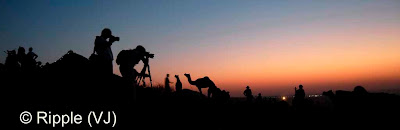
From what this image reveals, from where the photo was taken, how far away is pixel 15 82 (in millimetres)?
9898

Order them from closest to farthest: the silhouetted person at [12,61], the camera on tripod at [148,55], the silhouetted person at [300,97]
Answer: the camera on tripod at [148,55], the silhouetted person at [12,61], the silhouetted person at [300,97]

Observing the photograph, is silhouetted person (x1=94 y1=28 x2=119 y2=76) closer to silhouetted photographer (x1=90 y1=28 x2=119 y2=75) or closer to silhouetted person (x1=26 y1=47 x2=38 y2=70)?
silhouetted photographer (x1=90 y1=28 x2=119 y2=75)

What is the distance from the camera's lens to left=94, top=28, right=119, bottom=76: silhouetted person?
9.65m

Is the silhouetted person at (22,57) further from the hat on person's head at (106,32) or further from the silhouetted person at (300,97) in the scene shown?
the silhouetted person at (300,97)

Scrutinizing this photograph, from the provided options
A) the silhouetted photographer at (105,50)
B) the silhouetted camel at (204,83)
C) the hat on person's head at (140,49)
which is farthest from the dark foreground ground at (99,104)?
the silhouetted camel at (204,83)

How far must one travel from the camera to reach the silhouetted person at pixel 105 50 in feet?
31.7

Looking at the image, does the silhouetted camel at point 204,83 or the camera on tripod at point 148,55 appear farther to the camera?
the silhouetted camel at point 204,83

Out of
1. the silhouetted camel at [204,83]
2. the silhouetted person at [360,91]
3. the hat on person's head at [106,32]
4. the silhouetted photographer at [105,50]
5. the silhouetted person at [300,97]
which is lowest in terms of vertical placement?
the silhouetted person at [300,97]

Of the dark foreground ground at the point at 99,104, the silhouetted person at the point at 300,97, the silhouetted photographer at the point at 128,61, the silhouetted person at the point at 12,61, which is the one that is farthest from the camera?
the silhouetted person at the point at 300,97

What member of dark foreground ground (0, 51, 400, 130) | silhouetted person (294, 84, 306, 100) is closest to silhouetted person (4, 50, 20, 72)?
dark foreground ground (0, 51, 400, 130)

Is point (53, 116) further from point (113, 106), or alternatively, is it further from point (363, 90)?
point (363, 90)

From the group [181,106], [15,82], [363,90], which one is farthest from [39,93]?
[363,90]

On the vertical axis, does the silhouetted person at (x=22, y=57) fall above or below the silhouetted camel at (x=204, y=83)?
above

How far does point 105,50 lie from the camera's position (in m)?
9.68
